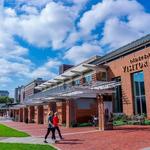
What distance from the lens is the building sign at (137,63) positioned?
29281 mm

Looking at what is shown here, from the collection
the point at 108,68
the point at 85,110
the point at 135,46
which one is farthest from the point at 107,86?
the point at 108,68

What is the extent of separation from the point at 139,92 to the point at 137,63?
3332 millimetres

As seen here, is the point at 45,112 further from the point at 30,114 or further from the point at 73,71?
the point at 30,114

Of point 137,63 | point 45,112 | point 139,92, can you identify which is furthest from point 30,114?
point 137,63

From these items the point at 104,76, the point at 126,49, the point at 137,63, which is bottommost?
the point at 104,76

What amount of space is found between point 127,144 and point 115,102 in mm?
22398

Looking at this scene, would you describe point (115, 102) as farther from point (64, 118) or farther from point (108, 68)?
point (64, 118)

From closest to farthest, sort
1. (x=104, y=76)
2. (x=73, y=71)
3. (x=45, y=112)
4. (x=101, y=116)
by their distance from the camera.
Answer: (x=101, y=116), (x=104, y=76), (x=45, y=112), (x=73, y=71)

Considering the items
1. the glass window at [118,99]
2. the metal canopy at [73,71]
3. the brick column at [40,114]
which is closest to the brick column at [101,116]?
the glass window at [118,99]

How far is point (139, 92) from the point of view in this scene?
30594 mm

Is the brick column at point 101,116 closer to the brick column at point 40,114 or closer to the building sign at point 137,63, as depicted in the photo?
the building sign at point 137,63

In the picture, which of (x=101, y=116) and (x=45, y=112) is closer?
(x=101, y=116)

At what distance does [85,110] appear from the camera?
30281 millimetres

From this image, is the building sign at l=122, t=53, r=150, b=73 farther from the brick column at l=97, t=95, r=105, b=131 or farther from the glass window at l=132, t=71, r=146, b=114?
the brick column at l=97, t=95, r=105, b=131
